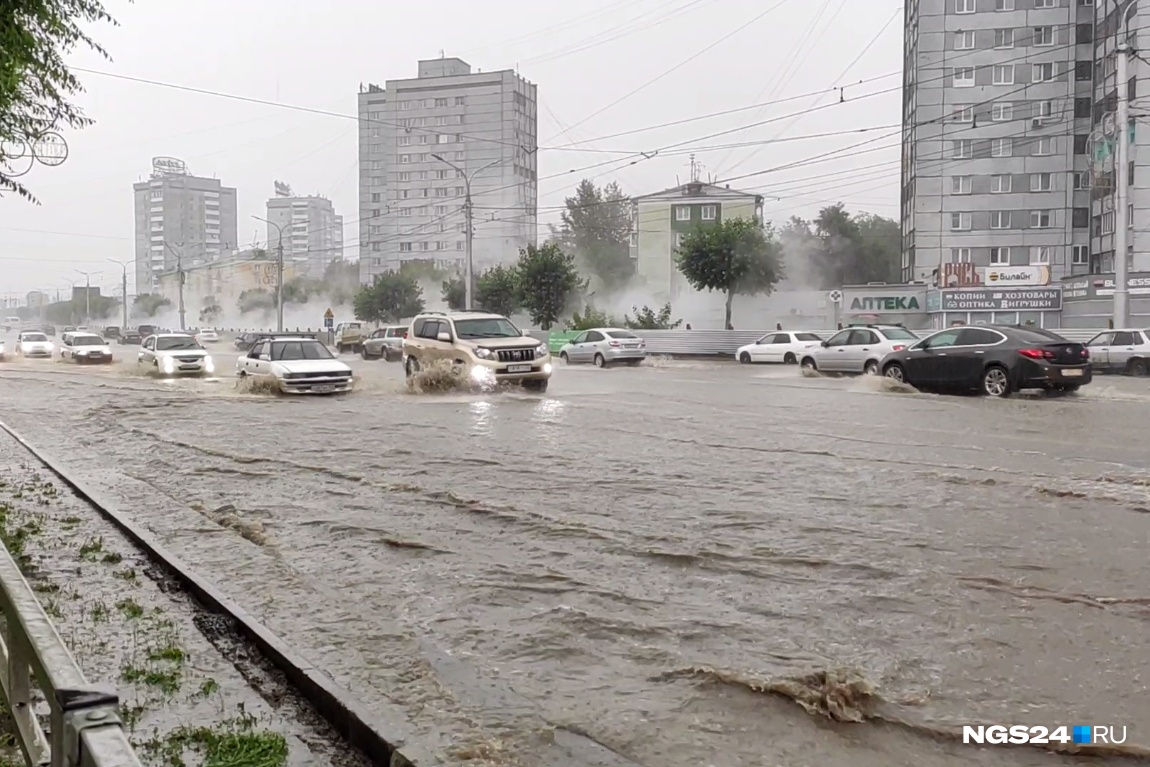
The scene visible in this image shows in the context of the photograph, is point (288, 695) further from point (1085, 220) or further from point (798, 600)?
point (1085, 220)

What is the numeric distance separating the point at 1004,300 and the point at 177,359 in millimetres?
35980

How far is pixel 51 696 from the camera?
7.86 feet

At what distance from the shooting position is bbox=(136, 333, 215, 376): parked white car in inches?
1184

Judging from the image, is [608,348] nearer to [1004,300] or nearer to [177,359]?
[177,359]

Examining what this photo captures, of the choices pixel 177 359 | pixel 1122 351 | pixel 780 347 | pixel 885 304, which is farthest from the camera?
pixel 885 304

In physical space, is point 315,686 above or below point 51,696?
below

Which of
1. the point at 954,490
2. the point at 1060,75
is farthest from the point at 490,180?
the point at 954,490

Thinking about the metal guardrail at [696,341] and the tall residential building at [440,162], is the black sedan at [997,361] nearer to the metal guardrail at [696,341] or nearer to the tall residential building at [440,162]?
the metal guardrail at [696,341]

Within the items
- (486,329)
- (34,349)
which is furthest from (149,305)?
(486,329)

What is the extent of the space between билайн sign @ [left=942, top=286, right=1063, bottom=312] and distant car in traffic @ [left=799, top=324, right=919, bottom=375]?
21290mm

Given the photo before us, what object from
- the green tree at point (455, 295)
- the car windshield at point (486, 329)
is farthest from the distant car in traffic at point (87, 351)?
the green tree at point (455, 295)

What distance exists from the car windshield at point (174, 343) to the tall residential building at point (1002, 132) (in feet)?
160

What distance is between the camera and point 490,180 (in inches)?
4230

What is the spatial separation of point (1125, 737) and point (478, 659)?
283 centimetres
